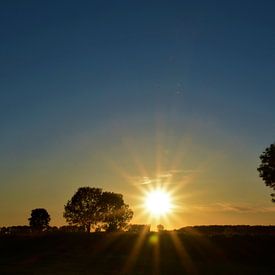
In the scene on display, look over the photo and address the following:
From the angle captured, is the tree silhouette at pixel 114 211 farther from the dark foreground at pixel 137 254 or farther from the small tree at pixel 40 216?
the dark foreground at pixel 137 254

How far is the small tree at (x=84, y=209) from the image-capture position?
127125 millimetres

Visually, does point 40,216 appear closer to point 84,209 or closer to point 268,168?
point 84,209

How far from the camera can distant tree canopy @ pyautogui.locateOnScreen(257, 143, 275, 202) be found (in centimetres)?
9350

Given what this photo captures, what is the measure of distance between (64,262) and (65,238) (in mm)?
16006

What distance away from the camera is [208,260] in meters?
61.7

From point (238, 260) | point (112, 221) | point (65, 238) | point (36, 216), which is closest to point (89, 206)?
point (112, 221)

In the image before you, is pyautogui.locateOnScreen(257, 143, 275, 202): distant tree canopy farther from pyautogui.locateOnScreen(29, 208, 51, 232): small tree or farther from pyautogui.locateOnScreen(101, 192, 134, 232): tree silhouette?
pyautogui.locateOnScreen(29, 208, 51, 232): small tree

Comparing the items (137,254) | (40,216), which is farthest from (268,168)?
(40,216)

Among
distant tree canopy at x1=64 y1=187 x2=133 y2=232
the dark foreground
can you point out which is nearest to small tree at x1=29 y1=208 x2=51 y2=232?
distant tree canopy at x1=64 y1=187 x2=133 y2=232

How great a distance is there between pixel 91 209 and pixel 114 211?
6.37 m

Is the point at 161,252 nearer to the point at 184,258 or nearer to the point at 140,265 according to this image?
the point at 184,258

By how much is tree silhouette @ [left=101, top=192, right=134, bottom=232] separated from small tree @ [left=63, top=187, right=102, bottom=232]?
1882 mm

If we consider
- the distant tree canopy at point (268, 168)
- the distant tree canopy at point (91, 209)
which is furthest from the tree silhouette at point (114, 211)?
the distant tree canopy at point (268, 168)

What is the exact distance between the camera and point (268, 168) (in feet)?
309
